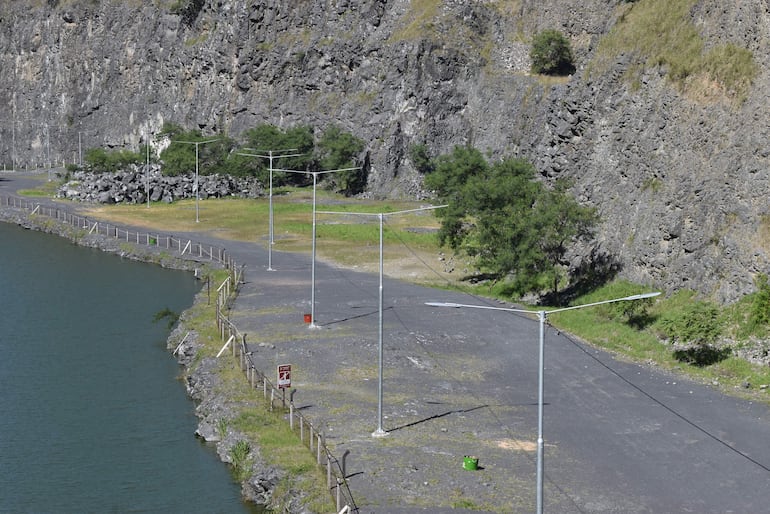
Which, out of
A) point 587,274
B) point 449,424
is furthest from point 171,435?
point 587,274

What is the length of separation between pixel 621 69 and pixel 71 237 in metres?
63.8

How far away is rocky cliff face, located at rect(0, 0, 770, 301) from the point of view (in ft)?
212

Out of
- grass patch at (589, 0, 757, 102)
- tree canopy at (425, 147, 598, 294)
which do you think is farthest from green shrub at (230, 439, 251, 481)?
grass patch at (589, 0, 757, 102)

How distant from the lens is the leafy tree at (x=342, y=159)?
471ft

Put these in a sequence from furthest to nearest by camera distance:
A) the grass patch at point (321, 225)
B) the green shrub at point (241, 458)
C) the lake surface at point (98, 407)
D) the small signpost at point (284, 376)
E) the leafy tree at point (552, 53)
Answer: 1. the leafy tree at point (552, 53)
2. the grass patch at point (321, 225)
3. the small signpost at point (284, 376)
4. the green shrub at point (241, 458)
5. the lake surface at point (98, 407)

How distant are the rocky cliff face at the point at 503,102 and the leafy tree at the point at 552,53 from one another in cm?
212

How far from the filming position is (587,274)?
74750 mm

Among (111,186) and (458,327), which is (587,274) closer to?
(458,327)

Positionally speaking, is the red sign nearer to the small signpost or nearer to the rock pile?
the small signpost

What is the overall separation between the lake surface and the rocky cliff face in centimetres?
3205

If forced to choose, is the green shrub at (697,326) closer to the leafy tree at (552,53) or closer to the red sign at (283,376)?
the red sign at (283,376)

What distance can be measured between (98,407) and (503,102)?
3624 inches

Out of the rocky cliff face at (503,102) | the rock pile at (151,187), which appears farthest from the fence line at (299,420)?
the rock pile at (151,187)

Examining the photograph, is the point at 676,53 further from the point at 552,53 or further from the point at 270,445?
the point at 552,53
